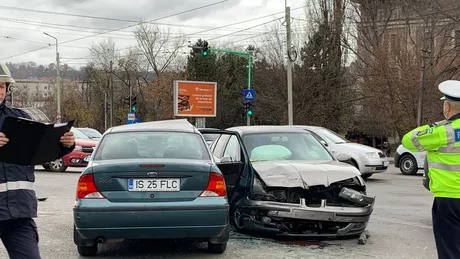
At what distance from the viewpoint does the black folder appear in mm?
3266

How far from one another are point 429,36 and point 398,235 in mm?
27422

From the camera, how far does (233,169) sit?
22.3 ft

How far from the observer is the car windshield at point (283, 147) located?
734 cm

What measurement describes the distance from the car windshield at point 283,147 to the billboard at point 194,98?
1247 inches

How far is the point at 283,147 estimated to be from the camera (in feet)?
24.7

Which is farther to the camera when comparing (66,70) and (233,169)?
(66,70)

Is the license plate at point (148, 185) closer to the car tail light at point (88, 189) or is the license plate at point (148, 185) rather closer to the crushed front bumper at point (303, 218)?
the car tail light at point (88, 189)

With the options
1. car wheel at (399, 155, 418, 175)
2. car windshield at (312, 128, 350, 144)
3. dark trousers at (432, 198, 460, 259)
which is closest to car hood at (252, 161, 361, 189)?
dark trousers at (432, 198, 460, 259)

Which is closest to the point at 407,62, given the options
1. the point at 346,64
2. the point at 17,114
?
the point at 346,64

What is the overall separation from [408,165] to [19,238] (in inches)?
594

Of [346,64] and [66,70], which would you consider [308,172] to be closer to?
[346,64]

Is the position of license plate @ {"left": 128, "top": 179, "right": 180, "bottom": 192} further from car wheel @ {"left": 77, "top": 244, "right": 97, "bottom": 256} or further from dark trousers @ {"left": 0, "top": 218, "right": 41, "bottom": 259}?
dark trousers @ {"left": 0, "top": 218, "right": 41, "bottom": 259}

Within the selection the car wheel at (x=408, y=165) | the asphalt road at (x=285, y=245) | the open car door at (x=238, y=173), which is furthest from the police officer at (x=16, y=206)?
the car wheel at (x=408, y=165)

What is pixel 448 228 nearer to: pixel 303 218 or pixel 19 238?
pixel 303 218
